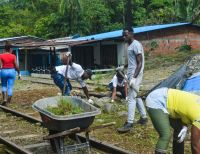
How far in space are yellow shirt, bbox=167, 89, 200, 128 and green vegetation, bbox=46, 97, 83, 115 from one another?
103 inches

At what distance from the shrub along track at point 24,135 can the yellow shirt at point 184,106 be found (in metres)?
2.46

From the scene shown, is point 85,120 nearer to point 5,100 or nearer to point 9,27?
point 5,100

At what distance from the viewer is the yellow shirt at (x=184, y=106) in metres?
4.38

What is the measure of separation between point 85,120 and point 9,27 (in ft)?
165

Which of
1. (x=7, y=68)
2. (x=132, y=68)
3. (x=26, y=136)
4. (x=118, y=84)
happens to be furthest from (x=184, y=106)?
(x=7, y=68)

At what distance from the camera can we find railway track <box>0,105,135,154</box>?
25.8 feet

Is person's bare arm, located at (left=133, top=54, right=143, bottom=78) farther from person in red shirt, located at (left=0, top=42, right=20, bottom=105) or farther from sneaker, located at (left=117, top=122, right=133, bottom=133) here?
person in red shirt, located at (left=0, top=42, right=20, bottom=105)

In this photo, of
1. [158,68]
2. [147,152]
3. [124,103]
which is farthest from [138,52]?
[158,68]

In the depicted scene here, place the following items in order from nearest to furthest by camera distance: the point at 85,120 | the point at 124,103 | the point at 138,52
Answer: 1. the point at 85,120
2. the point at 138,52
3. the point at 124,103

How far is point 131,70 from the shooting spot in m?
8.97

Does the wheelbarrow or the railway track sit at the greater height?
the wheelbarrow

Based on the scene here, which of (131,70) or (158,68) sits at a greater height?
(131,70)

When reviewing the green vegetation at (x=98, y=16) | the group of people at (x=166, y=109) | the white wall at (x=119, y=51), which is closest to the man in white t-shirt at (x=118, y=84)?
the group of people at (x=166, y=109)

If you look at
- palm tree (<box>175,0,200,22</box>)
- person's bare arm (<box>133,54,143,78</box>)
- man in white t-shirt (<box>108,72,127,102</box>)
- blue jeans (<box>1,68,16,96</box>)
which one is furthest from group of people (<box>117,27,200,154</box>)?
palm tree (<box>175,0,200,22</box>)
